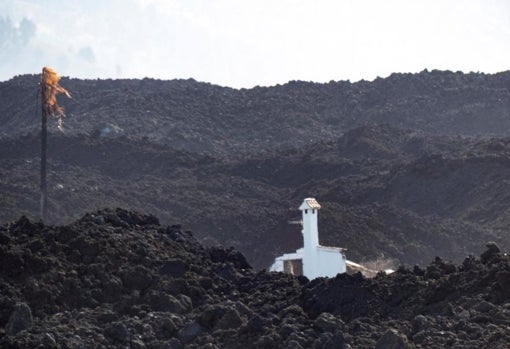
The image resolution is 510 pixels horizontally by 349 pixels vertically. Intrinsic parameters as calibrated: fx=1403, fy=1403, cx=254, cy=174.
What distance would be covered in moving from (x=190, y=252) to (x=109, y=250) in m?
2.96

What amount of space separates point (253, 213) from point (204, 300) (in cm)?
2932

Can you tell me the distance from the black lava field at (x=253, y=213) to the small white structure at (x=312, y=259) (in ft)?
8.95

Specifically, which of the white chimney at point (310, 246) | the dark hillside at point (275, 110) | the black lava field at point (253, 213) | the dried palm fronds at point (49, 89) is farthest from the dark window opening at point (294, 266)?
the dark hillside at point (275, 110)

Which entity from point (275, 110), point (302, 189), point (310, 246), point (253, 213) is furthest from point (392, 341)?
point (275, 110)

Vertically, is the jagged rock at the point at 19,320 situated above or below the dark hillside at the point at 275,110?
below

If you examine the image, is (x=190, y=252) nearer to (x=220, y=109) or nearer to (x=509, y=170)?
(x=509, y=170)

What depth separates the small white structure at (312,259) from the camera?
128 feet

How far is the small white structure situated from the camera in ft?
128

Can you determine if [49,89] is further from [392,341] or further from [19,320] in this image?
[392,341]

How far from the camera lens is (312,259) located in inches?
1564

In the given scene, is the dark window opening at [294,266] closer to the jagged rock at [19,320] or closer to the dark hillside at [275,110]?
the jagged rock at [19,320]

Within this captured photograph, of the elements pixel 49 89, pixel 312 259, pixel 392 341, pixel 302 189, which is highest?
pixel 302 189

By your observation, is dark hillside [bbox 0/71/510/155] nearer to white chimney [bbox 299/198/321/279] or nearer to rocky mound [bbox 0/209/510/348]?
white chimney [bbox 299/198/321/279]

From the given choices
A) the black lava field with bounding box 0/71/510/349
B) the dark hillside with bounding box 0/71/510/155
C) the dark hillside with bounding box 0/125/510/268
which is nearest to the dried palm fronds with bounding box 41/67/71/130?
the black lava field with bounding box 0/71/510/349
